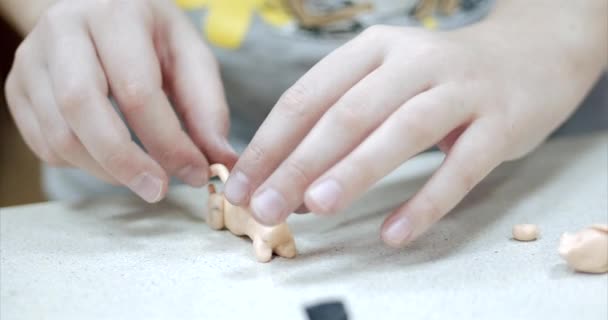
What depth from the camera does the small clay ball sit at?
47 cm

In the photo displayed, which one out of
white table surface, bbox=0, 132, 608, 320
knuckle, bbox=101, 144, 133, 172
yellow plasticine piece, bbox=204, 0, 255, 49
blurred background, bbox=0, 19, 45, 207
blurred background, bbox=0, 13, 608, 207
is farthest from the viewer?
blurred background, bbox=0, 19, 45, 207

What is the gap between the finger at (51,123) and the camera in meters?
0.55

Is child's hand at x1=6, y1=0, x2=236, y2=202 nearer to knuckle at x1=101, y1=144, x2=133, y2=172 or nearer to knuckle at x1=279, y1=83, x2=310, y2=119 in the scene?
knuckle at x1=101, y1=144, x2=133, y2=172

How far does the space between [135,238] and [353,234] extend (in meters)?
0.18

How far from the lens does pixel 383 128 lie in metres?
0.46

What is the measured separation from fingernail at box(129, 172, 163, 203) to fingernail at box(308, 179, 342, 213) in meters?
0.15

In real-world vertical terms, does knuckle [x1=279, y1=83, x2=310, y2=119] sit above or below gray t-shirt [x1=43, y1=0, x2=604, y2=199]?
above

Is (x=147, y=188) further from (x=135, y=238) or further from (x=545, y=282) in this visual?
(x=545, y=282)

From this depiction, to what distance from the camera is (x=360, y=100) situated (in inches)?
18.1

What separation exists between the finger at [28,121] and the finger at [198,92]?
13cm

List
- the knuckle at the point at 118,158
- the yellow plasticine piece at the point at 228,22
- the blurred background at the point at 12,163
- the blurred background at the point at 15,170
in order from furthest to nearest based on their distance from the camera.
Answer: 1. the blurred background at the point at 15,170
2. the blurred background at the point at 12,163
3. the yellow plasticine piece at the point at 228,22
4. the knuckle at the point at 118,158

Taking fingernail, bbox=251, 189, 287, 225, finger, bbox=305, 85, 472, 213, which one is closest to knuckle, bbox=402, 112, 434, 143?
A: finger, bbox=305, 85, 472, 213

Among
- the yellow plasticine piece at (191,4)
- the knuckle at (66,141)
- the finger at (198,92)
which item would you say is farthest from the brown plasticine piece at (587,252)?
the yellow plasticine piece at (191,4)

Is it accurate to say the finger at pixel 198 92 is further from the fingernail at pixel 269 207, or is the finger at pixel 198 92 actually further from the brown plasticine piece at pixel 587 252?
the brown plasticine piece at pixel 587 252
